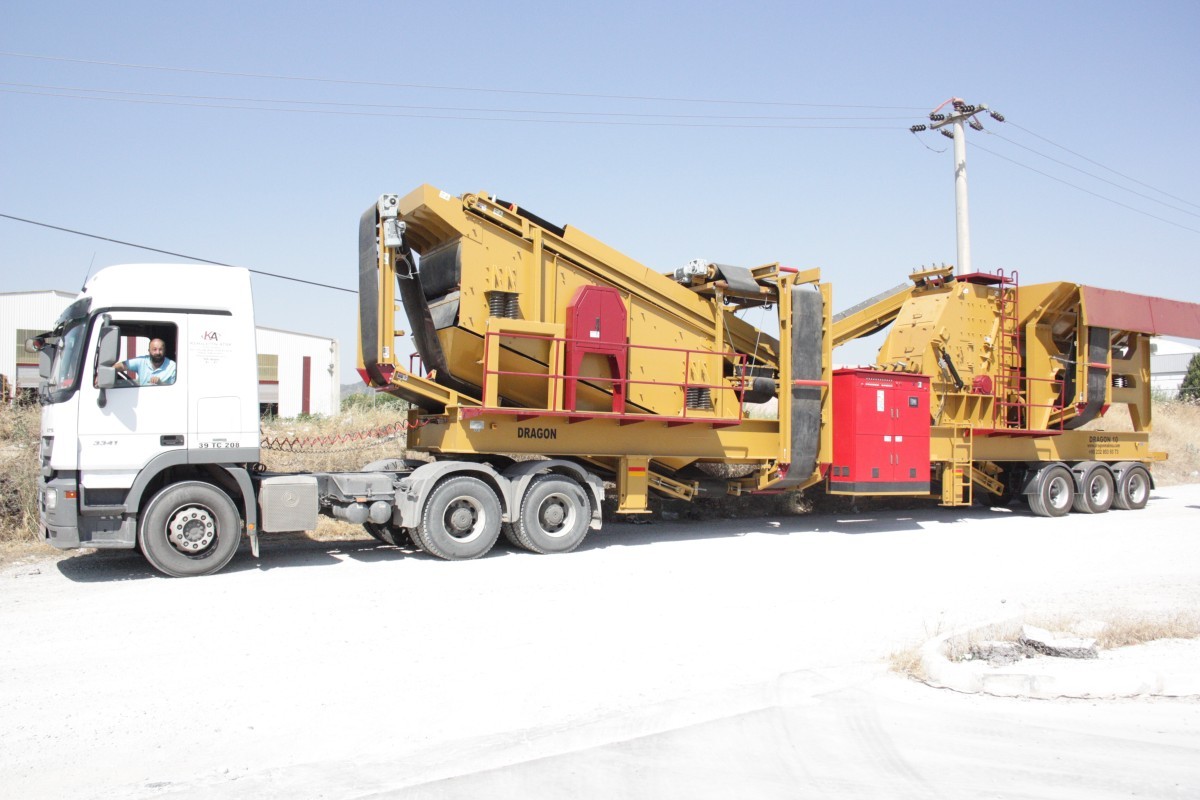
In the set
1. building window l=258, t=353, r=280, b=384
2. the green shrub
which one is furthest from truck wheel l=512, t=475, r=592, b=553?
the green shrub

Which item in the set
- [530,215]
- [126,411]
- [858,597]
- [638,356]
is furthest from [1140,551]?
[126,411]

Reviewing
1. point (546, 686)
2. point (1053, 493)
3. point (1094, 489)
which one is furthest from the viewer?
point (1094, 489)

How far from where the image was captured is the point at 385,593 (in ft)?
28.2

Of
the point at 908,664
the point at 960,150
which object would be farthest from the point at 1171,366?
the point at 908,664

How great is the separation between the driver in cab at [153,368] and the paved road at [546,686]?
198 cm

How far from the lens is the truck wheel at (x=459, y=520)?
10469 mm

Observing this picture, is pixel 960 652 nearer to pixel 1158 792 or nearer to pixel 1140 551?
pixel 1158 792

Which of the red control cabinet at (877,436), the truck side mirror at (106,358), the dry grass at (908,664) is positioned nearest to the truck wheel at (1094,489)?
the red control cabinet at (877,436)

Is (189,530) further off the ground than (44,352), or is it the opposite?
(44,352)

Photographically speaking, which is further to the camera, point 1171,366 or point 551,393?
point 1171,366

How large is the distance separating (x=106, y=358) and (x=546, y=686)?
5.82 metres

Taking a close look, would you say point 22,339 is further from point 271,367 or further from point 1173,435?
point 1173,435

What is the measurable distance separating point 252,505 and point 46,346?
279cm

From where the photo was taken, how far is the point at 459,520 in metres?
10.7
